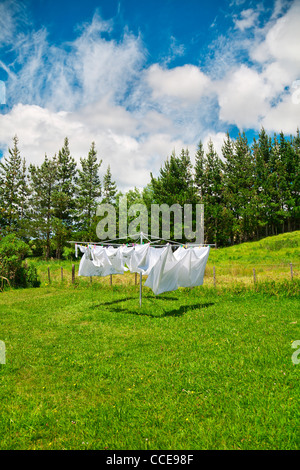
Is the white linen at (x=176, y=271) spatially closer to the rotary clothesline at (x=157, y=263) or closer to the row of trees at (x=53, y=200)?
the rotary clothesline at (x=157, y=263)

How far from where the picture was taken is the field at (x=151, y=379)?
3.14 metres

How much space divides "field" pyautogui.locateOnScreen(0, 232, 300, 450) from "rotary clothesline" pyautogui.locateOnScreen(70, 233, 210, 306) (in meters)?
1.12

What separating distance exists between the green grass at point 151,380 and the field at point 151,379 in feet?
0.05

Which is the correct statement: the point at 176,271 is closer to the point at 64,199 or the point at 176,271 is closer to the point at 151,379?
the point at 151,379

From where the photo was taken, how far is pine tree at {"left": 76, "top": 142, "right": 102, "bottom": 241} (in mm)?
38250

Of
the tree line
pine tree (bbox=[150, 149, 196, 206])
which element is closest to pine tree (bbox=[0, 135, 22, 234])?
the tree line

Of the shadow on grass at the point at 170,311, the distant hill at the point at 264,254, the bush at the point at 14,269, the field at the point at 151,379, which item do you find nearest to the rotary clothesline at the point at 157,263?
the shadow on grass at the point at 170,311

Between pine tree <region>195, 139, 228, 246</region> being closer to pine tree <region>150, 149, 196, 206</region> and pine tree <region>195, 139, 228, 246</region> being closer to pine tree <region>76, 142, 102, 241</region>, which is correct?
pine tree <region>150, 149, 196, 206</region>

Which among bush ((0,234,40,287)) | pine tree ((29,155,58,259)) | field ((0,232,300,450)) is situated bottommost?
field ((0,232,300,450))

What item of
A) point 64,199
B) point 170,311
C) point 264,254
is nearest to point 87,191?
point 64,199

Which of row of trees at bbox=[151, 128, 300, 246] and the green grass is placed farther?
row of trees at bbox=[151, 128, 300, 246]

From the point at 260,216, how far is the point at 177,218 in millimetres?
13586

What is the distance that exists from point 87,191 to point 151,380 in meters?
37.1

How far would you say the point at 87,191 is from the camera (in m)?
39.4
